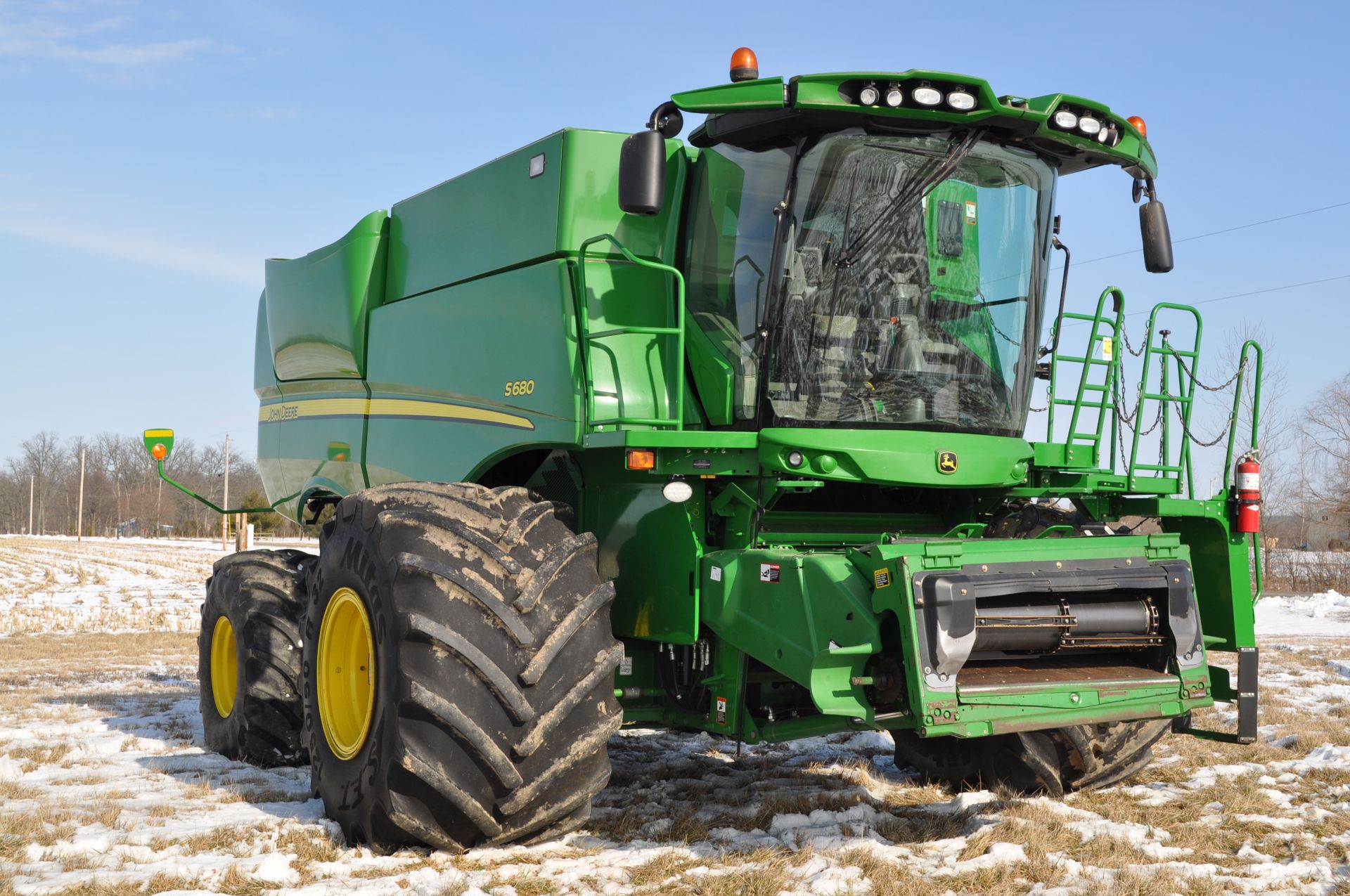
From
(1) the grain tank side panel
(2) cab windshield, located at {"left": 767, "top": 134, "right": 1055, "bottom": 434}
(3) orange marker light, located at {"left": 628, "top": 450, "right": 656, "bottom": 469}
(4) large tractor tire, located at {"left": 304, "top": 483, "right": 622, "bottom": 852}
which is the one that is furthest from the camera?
(1) the grain tank side panel

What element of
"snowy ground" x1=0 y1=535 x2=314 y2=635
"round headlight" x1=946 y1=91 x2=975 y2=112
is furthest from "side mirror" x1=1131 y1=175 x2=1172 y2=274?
"snowy ground" x1=0 y1=535 x2=314 y2=635

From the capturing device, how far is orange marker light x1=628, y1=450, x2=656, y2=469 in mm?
4891

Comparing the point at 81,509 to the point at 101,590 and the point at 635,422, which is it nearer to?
the point at 101,590

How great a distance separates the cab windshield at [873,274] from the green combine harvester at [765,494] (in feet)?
0.05

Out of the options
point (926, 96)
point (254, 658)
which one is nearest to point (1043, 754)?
point (926, 96)

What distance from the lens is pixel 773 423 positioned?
A: 5273 mm

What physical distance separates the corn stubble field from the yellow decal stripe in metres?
1.87

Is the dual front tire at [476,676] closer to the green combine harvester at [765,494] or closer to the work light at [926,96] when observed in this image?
the green combine harvester at [765,494]

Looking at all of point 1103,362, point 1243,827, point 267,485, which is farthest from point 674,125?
point 267,485

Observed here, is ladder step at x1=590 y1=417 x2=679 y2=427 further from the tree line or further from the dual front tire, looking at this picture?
the tree line

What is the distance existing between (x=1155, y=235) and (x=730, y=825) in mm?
3480

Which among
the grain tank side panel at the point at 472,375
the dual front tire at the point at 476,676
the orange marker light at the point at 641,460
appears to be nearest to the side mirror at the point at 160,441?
the grain tank side panel at the point at 472,375

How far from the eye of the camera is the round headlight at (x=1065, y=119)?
525cm

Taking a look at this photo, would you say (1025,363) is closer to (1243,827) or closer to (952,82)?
(952,82)
